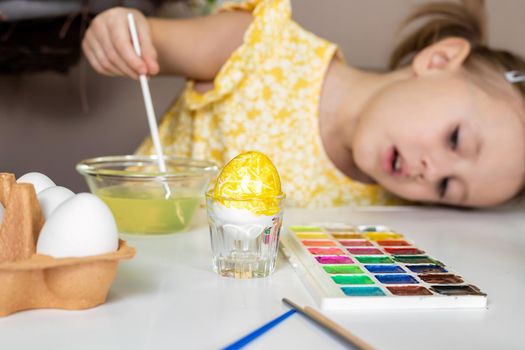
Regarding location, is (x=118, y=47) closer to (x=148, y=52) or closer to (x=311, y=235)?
(x=148, y=52)

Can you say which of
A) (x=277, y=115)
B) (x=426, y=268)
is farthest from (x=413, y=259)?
(x=277, y=115)

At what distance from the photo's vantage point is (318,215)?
84 cm

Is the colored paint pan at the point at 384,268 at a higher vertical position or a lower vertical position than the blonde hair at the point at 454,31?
lower

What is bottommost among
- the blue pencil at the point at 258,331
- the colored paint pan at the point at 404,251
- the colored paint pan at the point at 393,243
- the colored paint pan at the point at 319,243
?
the colored paint pan at the point at 393,243

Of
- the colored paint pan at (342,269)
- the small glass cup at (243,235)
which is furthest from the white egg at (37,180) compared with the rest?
the colored paint pan at (342,269)

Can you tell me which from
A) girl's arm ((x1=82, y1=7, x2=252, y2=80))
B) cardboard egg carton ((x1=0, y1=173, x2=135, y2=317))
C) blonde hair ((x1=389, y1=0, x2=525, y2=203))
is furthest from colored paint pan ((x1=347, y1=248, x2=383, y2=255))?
blonde hair ((x1=389, y1=0, x2=525, y2=203))

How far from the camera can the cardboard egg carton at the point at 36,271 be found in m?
0.37

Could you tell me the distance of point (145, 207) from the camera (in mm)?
622

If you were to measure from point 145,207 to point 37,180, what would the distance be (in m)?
0.17

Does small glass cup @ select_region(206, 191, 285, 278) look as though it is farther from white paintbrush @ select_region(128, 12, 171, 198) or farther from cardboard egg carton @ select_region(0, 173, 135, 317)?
white paintbrush @ select_region(128, 12, 171, 198)

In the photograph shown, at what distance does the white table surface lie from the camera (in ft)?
1.20

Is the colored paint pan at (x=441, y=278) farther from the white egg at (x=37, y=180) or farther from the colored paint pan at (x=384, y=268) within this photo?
the white egg at (x=37, y=180)

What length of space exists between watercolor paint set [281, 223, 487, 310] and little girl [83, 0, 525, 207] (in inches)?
15.9

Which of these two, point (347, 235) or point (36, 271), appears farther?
point (347, 235)
